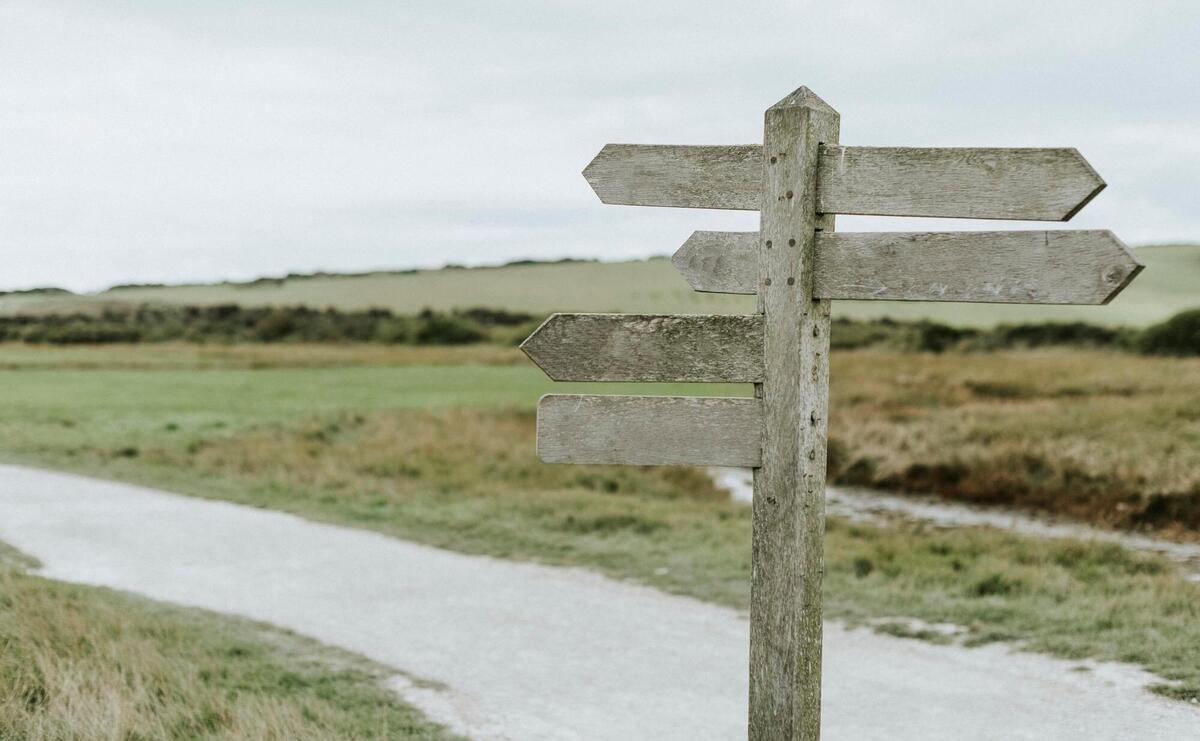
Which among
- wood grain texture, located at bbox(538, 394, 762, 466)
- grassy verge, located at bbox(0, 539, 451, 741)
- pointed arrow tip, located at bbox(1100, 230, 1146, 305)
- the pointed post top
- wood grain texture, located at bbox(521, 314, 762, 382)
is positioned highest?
the pointed post top

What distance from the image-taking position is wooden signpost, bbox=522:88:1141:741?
14.1 feet

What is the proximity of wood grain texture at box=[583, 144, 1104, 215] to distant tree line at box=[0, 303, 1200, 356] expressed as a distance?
40648 mm

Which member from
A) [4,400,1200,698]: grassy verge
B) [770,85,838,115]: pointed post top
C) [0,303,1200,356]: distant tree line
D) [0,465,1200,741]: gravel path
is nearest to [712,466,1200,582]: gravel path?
[4,400,1200,698]: grassy verge

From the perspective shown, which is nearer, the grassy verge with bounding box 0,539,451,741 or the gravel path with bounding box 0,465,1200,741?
the grassy verge with bounding box 0,539,451,741

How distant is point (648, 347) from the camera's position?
177 inches

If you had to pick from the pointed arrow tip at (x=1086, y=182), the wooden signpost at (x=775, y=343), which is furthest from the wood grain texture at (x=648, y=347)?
the pointed arrow tip at (x=1086, y=182)

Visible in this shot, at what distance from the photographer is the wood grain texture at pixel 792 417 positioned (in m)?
4.40

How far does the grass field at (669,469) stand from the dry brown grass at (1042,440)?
3.3 inches

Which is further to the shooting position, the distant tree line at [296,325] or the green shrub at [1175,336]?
the distant tree line at [296,325]

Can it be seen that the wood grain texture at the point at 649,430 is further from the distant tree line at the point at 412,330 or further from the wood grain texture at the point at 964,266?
the distant tree line at the point at 412,330

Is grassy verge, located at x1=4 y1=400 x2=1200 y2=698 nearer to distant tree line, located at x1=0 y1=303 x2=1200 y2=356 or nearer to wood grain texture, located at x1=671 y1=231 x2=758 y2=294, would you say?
wood grain texture, located at x1=671 y1=231 x2=758 y2=294

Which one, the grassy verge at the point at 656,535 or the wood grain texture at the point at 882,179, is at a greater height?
the wood grain texture at the point at 882,179

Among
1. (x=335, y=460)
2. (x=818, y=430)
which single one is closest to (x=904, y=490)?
(x=335, y=460)

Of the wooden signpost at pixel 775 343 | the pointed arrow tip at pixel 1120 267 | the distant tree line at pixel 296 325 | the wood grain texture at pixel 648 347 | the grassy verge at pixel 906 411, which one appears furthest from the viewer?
the distant tree line at pixel 296 325
